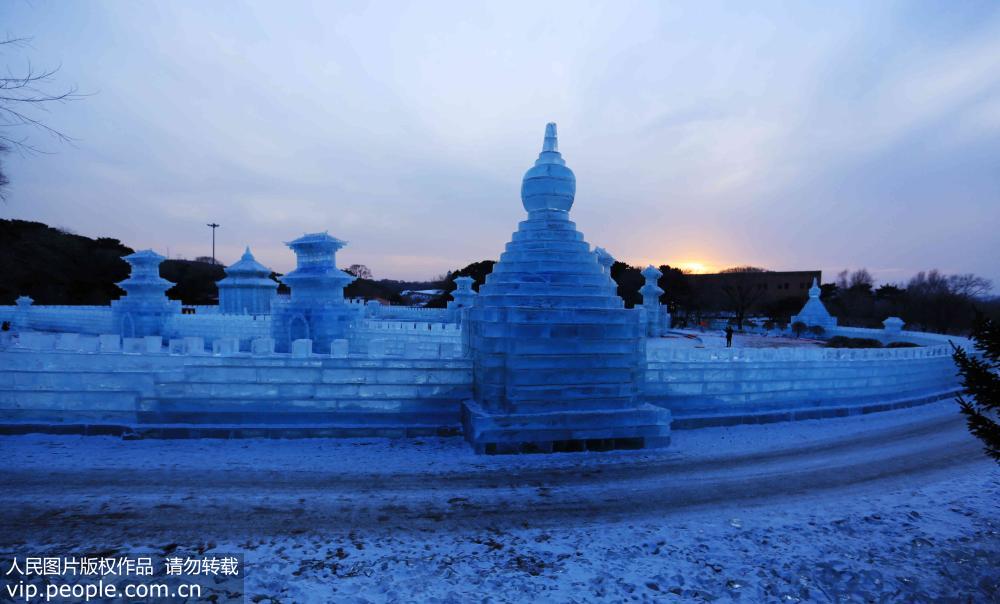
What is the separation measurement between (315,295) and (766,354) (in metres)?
12.3

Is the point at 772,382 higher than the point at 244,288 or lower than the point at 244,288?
lower

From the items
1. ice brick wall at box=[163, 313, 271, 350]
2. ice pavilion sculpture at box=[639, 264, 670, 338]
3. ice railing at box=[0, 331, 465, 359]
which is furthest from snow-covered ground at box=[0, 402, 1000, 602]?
ice pavilion sculpture at box=[639, 264, 670, 338]

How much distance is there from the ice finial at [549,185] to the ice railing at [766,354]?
11.7ft

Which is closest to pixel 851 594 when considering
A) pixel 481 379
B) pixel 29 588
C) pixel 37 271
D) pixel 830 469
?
pixel 830 469

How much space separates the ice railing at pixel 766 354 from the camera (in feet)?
34.0

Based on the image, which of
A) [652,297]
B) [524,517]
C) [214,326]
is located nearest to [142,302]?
[214,326]

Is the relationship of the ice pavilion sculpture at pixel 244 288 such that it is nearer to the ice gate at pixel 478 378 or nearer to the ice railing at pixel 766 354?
the ice gate at pixel 478 378

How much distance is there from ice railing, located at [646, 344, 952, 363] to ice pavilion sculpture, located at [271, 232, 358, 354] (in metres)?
9.36

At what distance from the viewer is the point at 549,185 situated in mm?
9508

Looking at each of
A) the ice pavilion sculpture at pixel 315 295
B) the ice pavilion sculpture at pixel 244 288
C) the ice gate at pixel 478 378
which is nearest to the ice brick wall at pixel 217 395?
the ice gate at pixel 478 378

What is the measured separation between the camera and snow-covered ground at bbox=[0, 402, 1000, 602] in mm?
4445

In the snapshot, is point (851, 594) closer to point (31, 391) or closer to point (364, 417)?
point (364, 417)

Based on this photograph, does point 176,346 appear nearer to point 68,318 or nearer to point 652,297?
point 652,297

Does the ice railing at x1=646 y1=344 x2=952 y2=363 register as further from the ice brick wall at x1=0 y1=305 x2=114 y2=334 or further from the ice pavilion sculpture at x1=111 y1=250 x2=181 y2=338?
the ice brick wall at x1=0 y1=305 x2=114 y2=334
